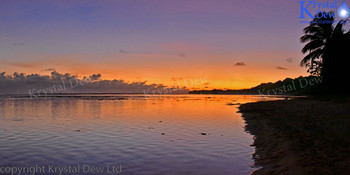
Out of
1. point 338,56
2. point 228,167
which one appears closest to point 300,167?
point 228,167

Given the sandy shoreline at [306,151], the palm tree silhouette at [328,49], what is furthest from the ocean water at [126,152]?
the palm tree silhouette at [328,49]

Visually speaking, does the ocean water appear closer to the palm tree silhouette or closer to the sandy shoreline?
the sandy shoreline

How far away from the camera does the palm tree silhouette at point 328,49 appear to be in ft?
145

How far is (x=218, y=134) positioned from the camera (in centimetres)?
1809

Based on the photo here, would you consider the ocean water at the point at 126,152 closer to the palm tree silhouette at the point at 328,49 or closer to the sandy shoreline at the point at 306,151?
the sandy shoreline at the point at 306,151

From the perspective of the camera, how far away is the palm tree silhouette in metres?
44.2

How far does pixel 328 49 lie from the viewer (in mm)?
46156

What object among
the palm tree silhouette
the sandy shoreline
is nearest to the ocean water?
the sandy shoreline

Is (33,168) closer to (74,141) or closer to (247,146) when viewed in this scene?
(74,141)

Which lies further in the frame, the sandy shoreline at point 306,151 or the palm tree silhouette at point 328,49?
the palm tree silhouette at point 328,49

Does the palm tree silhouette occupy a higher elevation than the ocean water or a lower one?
higher

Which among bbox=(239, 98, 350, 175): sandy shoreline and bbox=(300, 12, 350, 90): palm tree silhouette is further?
bbox=(300, 12, 350, 90): palm tree silhouette

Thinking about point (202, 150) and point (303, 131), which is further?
point (303, 131)

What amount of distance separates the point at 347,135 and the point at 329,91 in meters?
39.1
